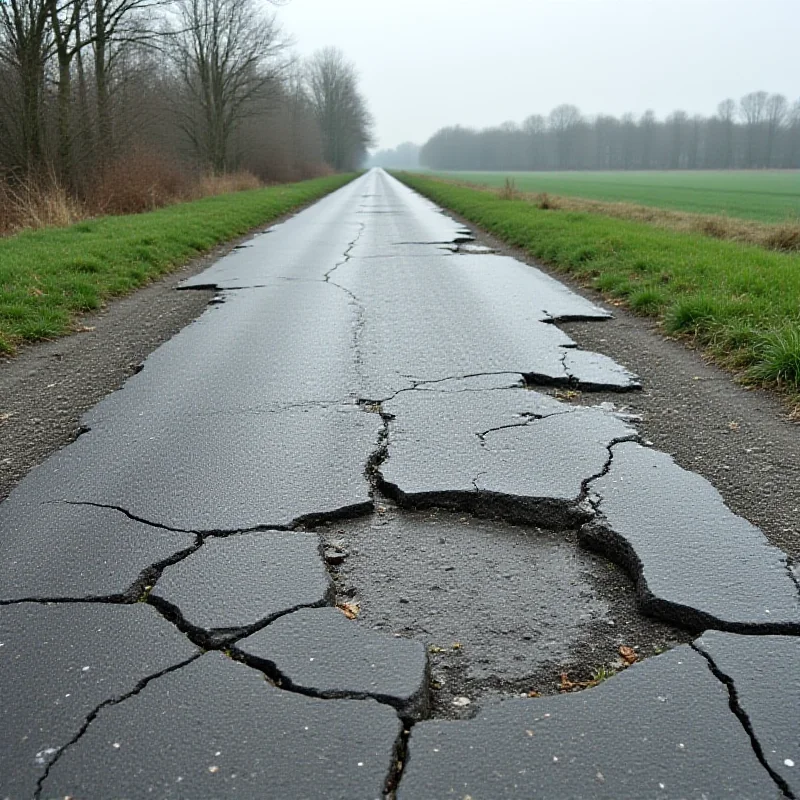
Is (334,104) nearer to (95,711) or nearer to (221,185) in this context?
(221,185)

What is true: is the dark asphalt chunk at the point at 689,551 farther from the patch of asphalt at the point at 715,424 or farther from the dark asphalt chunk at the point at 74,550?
the dark asphalt chunk at the point at 74,550

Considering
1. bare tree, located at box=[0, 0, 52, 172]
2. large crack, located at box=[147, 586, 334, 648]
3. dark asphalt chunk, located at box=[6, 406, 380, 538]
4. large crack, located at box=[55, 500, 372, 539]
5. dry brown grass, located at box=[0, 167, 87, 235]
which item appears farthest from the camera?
bare tree, located at box=[0, 0, 52, 172]

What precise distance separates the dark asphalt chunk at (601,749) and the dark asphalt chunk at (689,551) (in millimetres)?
369

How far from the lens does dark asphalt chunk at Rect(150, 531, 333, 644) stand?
7.50 feet

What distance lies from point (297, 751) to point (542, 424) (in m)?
2.66

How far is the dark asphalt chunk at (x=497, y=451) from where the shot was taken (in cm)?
312

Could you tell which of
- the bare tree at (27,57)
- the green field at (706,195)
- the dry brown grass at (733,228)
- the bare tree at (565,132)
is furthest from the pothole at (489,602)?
the bare tree at (565,132)

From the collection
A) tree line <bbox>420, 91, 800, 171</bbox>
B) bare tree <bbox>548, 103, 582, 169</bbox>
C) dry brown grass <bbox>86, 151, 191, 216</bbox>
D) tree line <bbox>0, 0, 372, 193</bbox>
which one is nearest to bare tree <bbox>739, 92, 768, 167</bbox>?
tree line <bbox>420, 91, 800, 171</bbox>

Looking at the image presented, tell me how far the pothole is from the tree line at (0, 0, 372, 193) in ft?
56.1

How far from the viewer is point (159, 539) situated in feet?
9.23

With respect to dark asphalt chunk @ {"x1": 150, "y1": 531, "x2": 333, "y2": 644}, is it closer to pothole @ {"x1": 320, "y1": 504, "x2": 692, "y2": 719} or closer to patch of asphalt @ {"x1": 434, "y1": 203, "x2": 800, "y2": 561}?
pothole @ {"x1": 320, "y1": 504, "x2": 692, "y2": 719}

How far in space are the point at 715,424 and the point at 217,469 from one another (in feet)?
9.23

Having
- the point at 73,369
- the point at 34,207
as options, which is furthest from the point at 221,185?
the point at 73,369

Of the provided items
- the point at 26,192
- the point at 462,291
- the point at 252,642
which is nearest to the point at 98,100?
the point at 26,192
